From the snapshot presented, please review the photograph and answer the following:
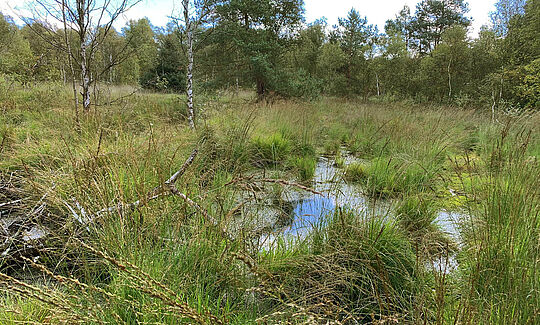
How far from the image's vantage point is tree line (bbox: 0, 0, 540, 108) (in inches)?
403

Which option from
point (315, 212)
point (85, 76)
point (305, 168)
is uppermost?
point (85, 76)

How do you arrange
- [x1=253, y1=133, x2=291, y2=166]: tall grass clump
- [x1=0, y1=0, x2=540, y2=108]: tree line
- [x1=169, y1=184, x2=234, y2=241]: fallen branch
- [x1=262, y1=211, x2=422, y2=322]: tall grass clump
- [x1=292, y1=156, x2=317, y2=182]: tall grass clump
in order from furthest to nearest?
[x1=0, y1=0, x2=540, y2=108]: tree line → [x1=253, y1=133, x2=291, y2=166]: tall grass clump → [x1=292, y1=156, x2=317, y2=182]: tall grass clump → [x1=262, y1=211, x2=422, y2=322]: tall grass clump → [x1=169, y1=184, x2=234, y2=241]: fallen branch

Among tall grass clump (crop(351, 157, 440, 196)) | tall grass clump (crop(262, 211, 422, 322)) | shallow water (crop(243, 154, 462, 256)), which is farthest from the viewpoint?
tall grass clump (crop(351, 157, 440, 196))

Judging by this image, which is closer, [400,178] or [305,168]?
[400,178]

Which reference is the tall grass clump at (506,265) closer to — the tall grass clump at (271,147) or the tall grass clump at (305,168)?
the tall grass clump at (305,168)

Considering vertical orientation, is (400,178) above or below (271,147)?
below

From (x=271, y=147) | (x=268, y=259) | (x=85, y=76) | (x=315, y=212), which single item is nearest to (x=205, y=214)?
(x=268, y=259)

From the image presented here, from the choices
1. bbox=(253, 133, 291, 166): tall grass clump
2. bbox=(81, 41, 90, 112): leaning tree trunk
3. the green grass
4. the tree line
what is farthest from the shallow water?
the tree line

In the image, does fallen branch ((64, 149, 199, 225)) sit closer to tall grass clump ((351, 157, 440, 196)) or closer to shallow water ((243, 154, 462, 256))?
shallow water ((243, 154, 462, 256))

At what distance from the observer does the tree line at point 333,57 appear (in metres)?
10.2

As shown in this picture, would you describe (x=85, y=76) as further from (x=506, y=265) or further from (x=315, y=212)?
(x=506, y=265)

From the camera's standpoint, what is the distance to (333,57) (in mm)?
17156

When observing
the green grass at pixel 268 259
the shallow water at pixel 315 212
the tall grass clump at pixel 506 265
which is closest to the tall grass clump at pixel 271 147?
the shallow water at pixel 315 212

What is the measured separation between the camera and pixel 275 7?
40.5 feet
